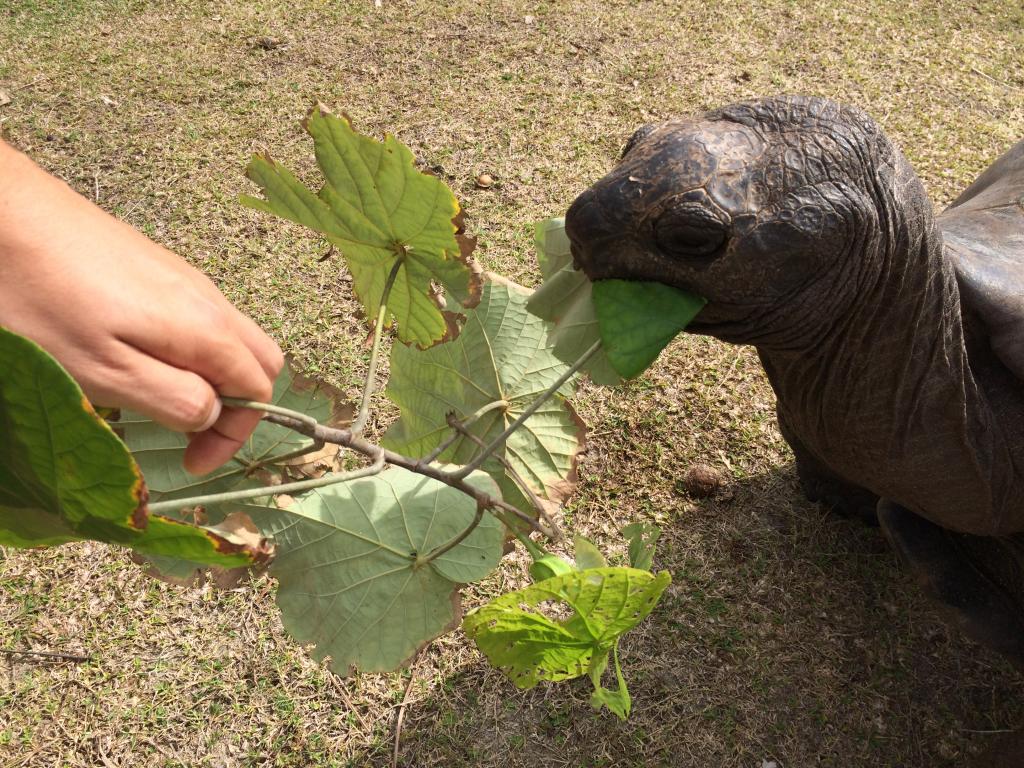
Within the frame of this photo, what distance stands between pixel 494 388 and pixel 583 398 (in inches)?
41.6

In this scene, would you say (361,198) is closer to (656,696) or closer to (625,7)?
(656,696)

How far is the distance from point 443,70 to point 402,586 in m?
2.73

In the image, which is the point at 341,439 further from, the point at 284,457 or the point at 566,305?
the point at 566,305

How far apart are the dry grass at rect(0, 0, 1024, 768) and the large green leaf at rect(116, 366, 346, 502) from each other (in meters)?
0.94

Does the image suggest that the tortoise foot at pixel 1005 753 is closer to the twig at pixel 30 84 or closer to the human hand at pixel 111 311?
the human hand at pixel 111 311

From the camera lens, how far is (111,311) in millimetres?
694

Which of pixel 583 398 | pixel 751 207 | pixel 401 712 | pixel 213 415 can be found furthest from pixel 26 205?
pixel 583 398

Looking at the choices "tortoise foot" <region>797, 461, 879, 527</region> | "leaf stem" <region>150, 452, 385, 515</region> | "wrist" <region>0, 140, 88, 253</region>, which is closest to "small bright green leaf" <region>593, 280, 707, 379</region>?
"leaf stem" <region>150, 452, 385, 515</region>

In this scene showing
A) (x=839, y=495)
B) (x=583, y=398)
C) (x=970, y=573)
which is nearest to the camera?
(x=970, y=573)

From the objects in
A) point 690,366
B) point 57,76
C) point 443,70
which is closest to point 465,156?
point 443,70

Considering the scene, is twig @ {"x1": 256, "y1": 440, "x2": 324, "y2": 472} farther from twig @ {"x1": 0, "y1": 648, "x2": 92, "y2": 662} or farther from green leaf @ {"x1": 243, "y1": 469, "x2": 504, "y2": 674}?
twig @ {"x1": 0, "y1": 648, "x2": 92, "y2": 662}

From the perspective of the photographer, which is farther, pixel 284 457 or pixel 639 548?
pixel 284 457

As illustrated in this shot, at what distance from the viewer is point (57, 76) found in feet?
10.6

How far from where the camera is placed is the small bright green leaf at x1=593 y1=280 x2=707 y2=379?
2.81 feet
